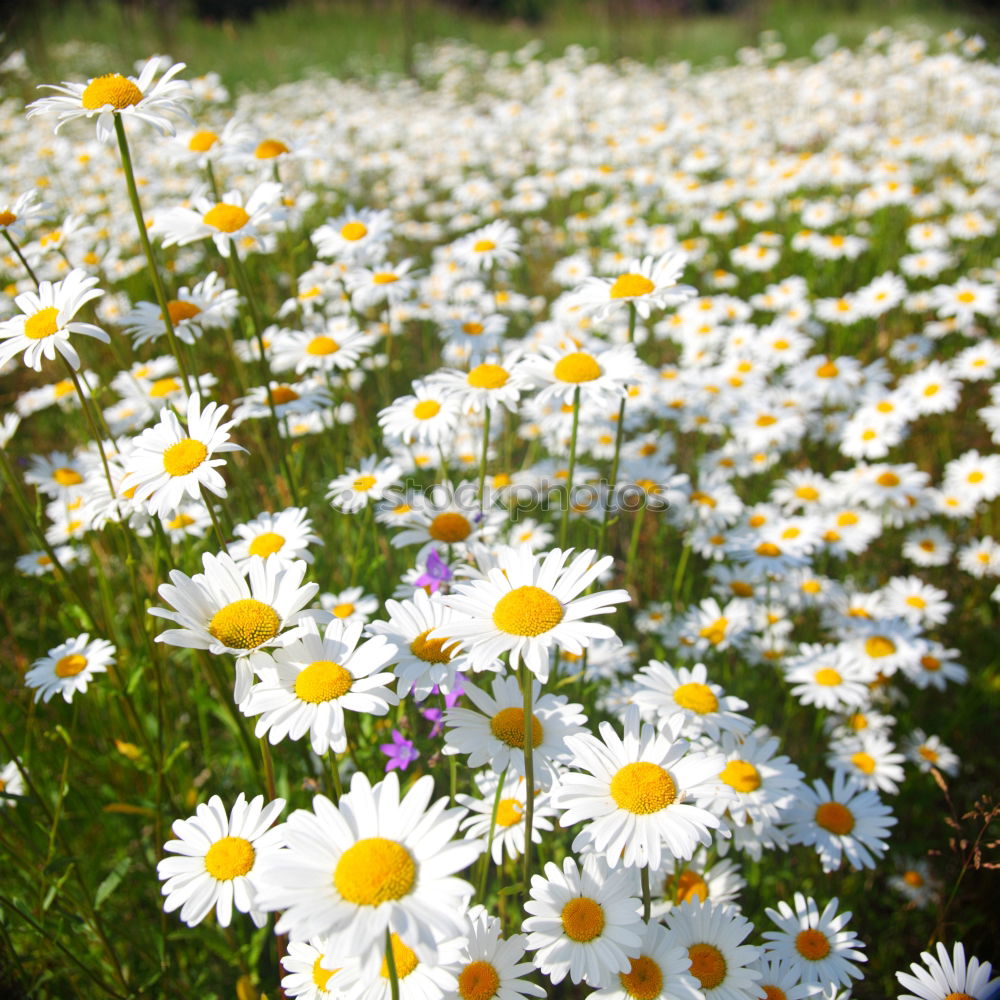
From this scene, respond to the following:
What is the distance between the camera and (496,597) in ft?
5.18

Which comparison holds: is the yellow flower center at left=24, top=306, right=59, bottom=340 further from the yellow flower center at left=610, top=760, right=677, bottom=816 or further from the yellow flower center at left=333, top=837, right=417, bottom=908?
the yellow flower center at left=610, top=760, right=677, bottom=816

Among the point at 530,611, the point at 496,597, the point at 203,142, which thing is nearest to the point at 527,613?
the point at 530,611

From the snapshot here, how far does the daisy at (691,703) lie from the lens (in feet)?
6.55

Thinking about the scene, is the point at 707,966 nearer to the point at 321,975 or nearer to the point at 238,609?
the point at 321,975

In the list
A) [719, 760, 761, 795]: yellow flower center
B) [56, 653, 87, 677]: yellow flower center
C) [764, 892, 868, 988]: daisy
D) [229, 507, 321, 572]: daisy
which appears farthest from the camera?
[56, 653, 87, 677]: yellow flower center

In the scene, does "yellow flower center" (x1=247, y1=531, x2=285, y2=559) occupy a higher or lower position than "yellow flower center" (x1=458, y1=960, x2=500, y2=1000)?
higher

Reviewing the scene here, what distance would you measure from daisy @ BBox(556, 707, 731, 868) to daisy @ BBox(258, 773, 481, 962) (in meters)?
0.30

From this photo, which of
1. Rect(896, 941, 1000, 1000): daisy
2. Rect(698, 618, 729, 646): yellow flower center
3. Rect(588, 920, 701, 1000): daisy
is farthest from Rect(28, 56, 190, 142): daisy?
Rect(896, 941, 1000, 1000): daisy

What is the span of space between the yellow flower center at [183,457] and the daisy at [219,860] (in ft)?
2.42

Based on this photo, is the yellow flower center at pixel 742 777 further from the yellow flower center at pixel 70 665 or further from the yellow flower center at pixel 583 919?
the yellow flower center at pixel 70 665

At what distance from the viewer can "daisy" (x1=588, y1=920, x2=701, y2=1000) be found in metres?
1.38

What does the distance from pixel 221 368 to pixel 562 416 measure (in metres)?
2.55

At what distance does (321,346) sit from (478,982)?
2362 millimetres

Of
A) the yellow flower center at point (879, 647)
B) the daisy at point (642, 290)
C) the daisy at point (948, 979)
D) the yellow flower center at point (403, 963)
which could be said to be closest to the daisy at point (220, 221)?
the daisy at point (642, 290)
